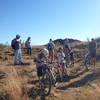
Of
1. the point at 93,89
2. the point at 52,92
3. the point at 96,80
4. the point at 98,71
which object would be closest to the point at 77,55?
the point at 98,71

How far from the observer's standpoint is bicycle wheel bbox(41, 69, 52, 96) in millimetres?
9117

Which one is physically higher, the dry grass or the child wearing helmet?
the child wearing helmet

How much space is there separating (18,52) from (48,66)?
199 inches

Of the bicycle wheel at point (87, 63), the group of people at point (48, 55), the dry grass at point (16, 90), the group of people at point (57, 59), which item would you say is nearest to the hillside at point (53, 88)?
the dry grass at point (16, 90)

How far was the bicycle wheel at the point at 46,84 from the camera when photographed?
912 centimetres

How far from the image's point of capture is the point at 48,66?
927 centimetres

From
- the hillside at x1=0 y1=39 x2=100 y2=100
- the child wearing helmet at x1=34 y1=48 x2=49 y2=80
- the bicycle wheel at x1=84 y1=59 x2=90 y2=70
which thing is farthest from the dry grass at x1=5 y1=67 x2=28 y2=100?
the bicycle wheel at x1=84 y1=59 x2=90 y2=70

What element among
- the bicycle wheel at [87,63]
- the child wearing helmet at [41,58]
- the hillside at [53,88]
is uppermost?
the child wearing helmet at [41,58]

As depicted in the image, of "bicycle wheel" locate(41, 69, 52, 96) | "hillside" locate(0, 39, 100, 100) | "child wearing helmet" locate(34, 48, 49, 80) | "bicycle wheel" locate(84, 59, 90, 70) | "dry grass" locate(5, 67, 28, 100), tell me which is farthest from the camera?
"bicycle wheel" locate(84, 59, 90, 70)

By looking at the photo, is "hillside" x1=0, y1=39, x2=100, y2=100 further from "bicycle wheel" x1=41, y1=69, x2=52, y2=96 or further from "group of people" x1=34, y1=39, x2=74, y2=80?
"group of people" x1=34, y1=39, x2=74, y2=80

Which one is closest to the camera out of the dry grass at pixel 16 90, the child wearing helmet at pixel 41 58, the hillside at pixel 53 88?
the dry grass at pixel 16 90

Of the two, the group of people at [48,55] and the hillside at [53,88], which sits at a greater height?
the group of people at [48,55]

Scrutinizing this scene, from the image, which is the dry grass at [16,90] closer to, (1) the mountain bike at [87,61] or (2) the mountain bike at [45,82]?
(2) the mountain bike at [45,82]

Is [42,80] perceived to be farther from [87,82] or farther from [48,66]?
[87,82]
